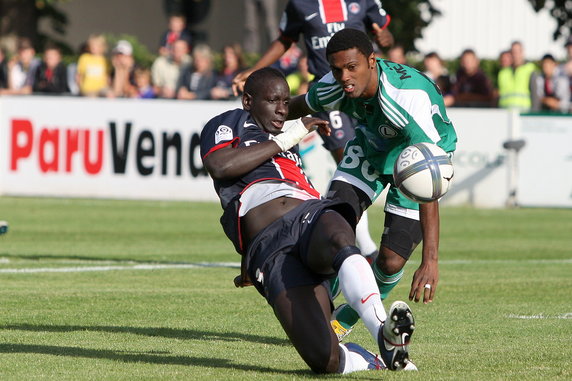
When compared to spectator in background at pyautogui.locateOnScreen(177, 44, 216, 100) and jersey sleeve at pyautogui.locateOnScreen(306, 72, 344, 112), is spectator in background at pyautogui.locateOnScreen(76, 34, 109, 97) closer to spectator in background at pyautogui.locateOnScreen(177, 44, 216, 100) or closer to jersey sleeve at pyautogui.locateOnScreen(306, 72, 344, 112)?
spectator in background at pyautogui.locateOnScreen(177, 44, 216, 100)

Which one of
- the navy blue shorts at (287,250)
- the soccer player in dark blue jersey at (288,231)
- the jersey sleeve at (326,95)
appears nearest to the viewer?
the soccer player in dark blue jersey at (288,231)

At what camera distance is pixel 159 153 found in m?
20.5

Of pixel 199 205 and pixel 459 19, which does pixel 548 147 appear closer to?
pixel 199 205

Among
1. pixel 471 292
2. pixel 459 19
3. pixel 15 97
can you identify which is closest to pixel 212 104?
pixel 15 97

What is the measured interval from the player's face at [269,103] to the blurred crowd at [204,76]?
42.4 feet

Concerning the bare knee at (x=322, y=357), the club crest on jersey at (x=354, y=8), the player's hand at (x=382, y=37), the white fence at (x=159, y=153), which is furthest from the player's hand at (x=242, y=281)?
the white fence at (x=159, y=153)

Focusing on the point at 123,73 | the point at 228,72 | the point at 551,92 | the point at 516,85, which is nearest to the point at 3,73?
the point at 123,73

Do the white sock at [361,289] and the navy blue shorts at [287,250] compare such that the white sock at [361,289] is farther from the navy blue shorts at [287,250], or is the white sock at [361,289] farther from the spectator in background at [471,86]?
the spectator in background at [471,86]

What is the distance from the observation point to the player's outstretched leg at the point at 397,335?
597 cm

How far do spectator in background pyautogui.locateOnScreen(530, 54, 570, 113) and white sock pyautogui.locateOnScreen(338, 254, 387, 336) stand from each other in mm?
15774

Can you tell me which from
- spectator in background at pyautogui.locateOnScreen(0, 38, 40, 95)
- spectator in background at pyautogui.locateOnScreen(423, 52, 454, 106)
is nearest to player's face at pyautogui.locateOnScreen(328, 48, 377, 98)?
spectator in background at pyautogui.locateOnScreen(423, 52, 454, 106)

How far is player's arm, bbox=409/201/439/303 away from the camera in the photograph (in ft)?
21.7

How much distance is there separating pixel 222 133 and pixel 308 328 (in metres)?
1.28

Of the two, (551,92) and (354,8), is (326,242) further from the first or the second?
(551,92)
